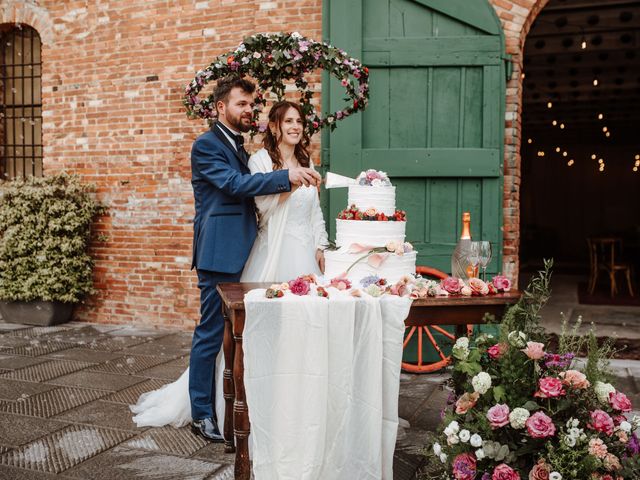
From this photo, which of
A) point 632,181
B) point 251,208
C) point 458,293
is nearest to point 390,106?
point 251,208

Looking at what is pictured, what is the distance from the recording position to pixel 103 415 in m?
3.87

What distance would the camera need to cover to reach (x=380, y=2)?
16.6 feet

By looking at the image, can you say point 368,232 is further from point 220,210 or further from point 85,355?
point 85,355

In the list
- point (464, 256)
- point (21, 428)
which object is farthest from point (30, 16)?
point (464, 256)

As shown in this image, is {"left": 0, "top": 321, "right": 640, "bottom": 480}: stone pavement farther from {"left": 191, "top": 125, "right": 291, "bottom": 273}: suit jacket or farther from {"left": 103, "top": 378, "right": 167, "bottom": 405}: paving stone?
{"left": 191, "top": 125, "right": 291, "bottom": 273}: suit jacket

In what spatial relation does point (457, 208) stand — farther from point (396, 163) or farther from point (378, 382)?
point (378, 382)

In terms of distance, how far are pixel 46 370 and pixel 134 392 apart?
38.0 inches

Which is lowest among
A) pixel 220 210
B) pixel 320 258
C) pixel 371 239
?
pixel 320 258

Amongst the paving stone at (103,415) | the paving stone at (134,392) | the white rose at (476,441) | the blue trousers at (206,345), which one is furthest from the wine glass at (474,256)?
the paving stone at (134,392)

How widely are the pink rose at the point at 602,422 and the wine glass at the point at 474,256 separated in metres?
1.05

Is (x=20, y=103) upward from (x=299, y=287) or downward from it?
upward

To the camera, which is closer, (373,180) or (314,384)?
(314,384)

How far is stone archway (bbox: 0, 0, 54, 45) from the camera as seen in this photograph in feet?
22.3

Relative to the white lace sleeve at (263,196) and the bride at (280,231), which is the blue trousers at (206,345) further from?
the white lace sleeve at (263,196)
